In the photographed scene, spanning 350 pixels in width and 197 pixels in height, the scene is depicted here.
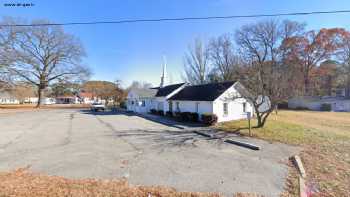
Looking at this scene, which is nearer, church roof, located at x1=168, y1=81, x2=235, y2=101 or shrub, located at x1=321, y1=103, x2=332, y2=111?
church roof, located at x1=168, y1=81, x2=235, y2=101

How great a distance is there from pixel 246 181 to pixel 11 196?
5.53m

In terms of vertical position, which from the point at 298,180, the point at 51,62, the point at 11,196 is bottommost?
the point at 298,180

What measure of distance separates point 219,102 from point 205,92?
2.67 meters

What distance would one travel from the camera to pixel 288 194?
500 cm

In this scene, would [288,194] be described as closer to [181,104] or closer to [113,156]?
[113,156]

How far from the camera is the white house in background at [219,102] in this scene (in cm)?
1851

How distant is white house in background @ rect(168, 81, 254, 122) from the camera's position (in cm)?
1851

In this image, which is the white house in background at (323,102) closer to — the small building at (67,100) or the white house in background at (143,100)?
the white house in background at (143,100)

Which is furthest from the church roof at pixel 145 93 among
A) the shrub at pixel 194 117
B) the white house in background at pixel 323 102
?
the white house in background at pixel 323 102

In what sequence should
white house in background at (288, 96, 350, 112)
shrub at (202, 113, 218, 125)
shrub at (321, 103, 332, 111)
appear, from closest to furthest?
shrub at (202, 113, 218, 125) → shrub at (321, 103, 332, 111) → white house in background at (288, 96, 350, 112)

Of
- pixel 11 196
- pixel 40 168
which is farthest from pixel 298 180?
pixel 40 168

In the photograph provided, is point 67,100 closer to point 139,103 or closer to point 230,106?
point 139,103

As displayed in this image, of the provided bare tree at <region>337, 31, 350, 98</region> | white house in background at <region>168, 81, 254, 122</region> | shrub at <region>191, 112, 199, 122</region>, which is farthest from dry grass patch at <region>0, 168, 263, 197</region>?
bare tree at <region>337, 31, 350, 98</region>

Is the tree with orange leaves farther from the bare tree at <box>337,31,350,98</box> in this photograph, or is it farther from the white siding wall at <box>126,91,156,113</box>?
the white siding wall at <box>126,91,156,113</box>
